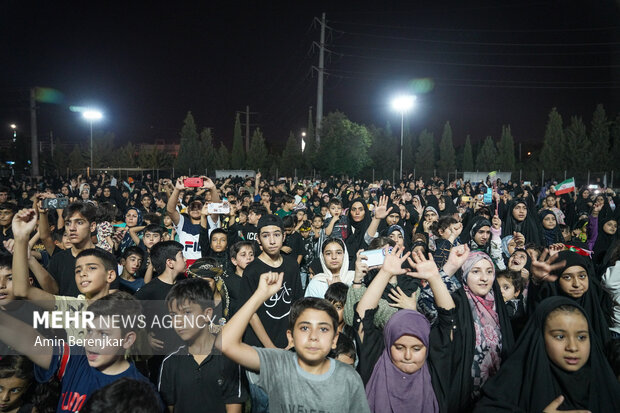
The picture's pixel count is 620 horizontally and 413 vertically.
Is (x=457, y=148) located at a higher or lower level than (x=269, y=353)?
higher

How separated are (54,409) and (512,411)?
9.79 feet

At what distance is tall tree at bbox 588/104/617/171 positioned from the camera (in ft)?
149

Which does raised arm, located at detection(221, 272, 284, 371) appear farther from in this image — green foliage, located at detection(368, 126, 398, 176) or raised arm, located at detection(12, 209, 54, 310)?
green foliage, located at detection(368, 126, 398, 176)

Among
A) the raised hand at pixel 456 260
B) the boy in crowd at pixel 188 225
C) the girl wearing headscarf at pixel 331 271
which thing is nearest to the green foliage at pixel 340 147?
the boy in crowd at pixel 188 225

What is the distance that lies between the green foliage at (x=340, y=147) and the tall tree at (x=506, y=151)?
29.9 meters

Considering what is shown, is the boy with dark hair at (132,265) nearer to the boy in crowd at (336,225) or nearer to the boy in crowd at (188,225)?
the boy in crowd at (188,225)

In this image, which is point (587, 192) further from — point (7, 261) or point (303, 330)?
point (7, 261)

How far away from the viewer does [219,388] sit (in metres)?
2.87

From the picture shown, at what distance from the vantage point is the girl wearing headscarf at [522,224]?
7875 millimetres

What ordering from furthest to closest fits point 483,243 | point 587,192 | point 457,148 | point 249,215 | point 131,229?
point 457,148, point 587,192, point 249,215, point 131,229, point 483,243

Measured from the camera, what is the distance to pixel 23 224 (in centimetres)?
345

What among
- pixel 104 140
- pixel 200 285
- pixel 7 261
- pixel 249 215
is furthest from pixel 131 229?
pixel 104 140

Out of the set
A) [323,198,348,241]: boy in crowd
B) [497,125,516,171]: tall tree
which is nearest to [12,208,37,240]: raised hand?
[323,198,348,241]: boy in crowd

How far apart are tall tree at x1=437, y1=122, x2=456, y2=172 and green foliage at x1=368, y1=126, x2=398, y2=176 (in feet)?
37.7
